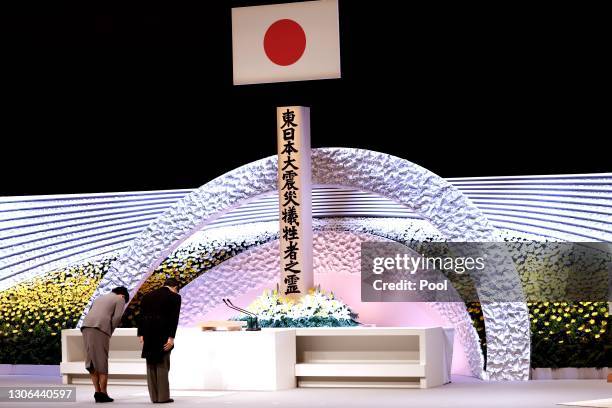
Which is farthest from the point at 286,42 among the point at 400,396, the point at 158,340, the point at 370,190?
the point at 400,396

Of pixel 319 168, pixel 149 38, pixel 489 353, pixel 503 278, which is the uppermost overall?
pixel 149 38

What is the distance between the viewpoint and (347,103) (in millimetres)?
12492

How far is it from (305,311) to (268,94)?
3.70m

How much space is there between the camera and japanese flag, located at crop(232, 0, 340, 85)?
11195 mm

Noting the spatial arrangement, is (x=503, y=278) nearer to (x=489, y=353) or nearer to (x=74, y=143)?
(x=489, y=353)

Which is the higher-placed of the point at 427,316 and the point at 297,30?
the point at 297,30

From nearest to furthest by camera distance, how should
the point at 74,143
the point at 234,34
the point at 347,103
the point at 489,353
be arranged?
the point at 489,353
the point at 234,34
the point at 347,103
the point at 74,143

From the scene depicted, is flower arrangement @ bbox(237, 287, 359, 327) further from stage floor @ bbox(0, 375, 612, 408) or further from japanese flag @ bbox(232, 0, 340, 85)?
japanese flag @ bbox(232, 0, 340, 85)

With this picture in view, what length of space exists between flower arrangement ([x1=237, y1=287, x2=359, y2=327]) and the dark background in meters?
2.23

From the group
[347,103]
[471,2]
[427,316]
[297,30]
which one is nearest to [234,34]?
[297,30]

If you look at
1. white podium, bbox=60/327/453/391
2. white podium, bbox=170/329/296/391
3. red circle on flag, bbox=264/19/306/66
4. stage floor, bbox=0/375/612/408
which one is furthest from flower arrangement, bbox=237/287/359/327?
red circle on flag, bbox=264/19/306/66

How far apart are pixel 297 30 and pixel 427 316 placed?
3634mm

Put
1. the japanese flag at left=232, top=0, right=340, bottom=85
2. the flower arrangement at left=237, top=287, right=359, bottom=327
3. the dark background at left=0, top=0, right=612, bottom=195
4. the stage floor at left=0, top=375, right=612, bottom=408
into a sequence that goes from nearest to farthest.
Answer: the stage floor at left=0, top=375, right=612, bottom=408, the flower arrangement at left=237, top=287, right=359, bottom=327, the japanese flag at left=232, top=0, right=340, bottom=85, the dark background at left=0, top=0, right=612, bottom=195

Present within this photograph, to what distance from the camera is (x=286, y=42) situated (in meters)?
11.4
